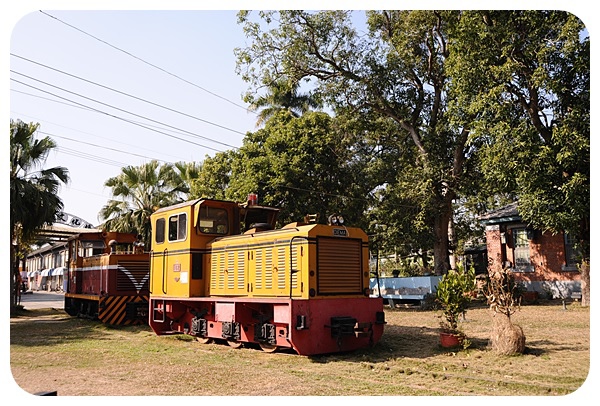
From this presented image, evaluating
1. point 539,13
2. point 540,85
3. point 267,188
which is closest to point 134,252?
point 267,188

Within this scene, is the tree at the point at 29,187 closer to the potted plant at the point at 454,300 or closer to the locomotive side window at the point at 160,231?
the locomotive side window at the point at 160,231

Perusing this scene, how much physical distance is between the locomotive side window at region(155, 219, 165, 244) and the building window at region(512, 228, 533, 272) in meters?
15.2

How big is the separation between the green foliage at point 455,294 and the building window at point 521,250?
12797 millimetres

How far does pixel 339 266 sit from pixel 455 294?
2.20 m

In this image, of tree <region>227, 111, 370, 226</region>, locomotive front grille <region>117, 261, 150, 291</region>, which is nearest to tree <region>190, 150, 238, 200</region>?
tree <region>227, 111, 370, 226</region>

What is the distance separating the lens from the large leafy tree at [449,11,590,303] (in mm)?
14031

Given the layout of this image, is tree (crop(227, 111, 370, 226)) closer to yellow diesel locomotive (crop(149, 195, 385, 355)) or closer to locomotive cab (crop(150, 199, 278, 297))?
yellow diesel locomotive (crop(149, 195, 385, 355))

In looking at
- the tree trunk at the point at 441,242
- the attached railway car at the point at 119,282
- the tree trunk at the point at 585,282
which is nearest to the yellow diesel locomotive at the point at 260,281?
the attached railway car at the point at 119,282

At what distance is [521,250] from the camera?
21453 millimetres

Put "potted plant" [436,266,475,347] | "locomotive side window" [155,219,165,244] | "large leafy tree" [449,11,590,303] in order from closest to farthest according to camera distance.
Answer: "potted plant" [436,266,475,347] < "locomotive side window" [155,219,165,244] < "large leafy tree" [449,11,590,303]

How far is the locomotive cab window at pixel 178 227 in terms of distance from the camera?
1138 cm

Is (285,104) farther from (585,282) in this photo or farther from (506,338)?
(506,338)

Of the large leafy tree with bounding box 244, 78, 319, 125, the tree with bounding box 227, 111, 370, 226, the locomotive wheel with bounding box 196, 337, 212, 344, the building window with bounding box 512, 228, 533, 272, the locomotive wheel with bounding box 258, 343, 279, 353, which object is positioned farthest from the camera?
the large leafy tree with bounding box 244, 78, 319, 125

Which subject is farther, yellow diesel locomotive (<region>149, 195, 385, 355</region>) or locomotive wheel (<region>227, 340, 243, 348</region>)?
locomotive wheel (<region>227, 340, 243, 348</region>)
